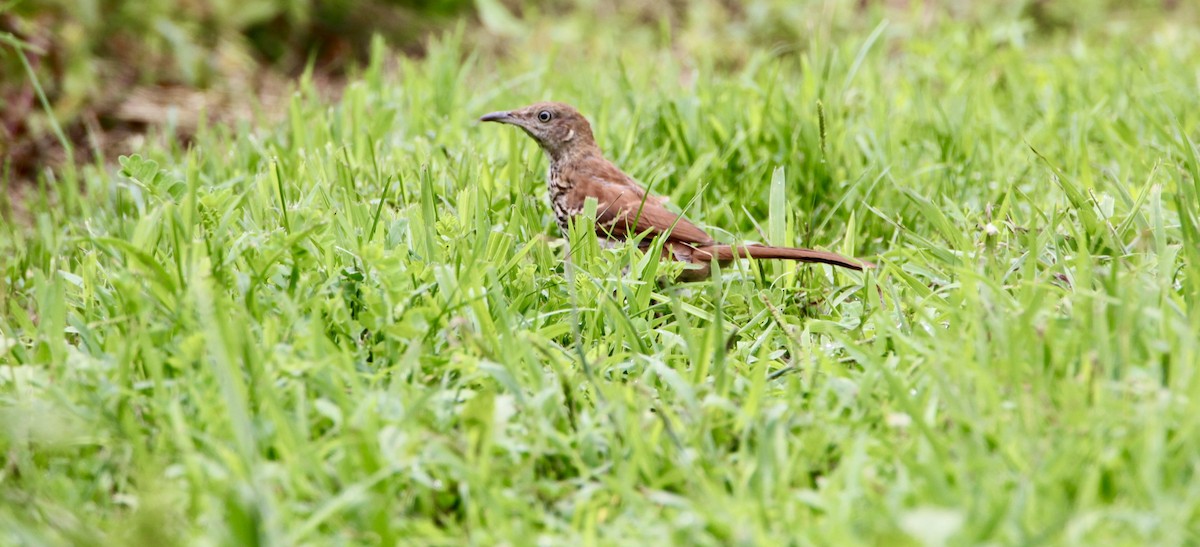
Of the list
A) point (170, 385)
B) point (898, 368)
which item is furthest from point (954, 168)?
point (170, 385)

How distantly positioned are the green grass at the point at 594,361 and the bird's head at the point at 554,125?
0.44 feet

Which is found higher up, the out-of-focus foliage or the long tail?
the long tail

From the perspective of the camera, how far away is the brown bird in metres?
3.67

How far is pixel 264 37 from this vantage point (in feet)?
26.3

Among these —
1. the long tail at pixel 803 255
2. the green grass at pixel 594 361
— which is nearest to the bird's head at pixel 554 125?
the green grass at pixel 594 361

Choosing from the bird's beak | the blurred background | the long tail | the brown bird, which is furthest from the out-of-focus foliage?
the long tail

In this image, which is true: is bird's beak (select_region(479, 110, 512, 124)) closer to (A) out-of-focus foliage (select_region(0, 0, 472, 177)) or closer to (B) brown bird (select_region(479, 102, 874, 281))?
(B) brown bird (select_region(479, 102, 874, 281))

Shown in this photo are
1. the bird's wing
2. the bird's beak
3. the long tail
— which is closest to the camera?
the long tail

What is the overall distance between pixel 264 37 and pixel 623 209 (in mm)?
4758

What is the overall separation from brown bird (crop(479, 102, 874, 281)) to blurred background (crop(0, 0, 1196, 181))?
1.47m

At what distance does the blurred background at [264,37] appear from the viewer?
6.35m

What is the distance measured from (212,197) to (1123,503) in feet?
8.01

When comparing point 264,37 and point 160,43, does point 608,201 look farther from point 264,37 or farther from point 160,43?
point 264,37

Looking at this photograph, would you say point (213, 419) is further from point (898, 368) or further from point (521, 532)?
point (898, 368)
